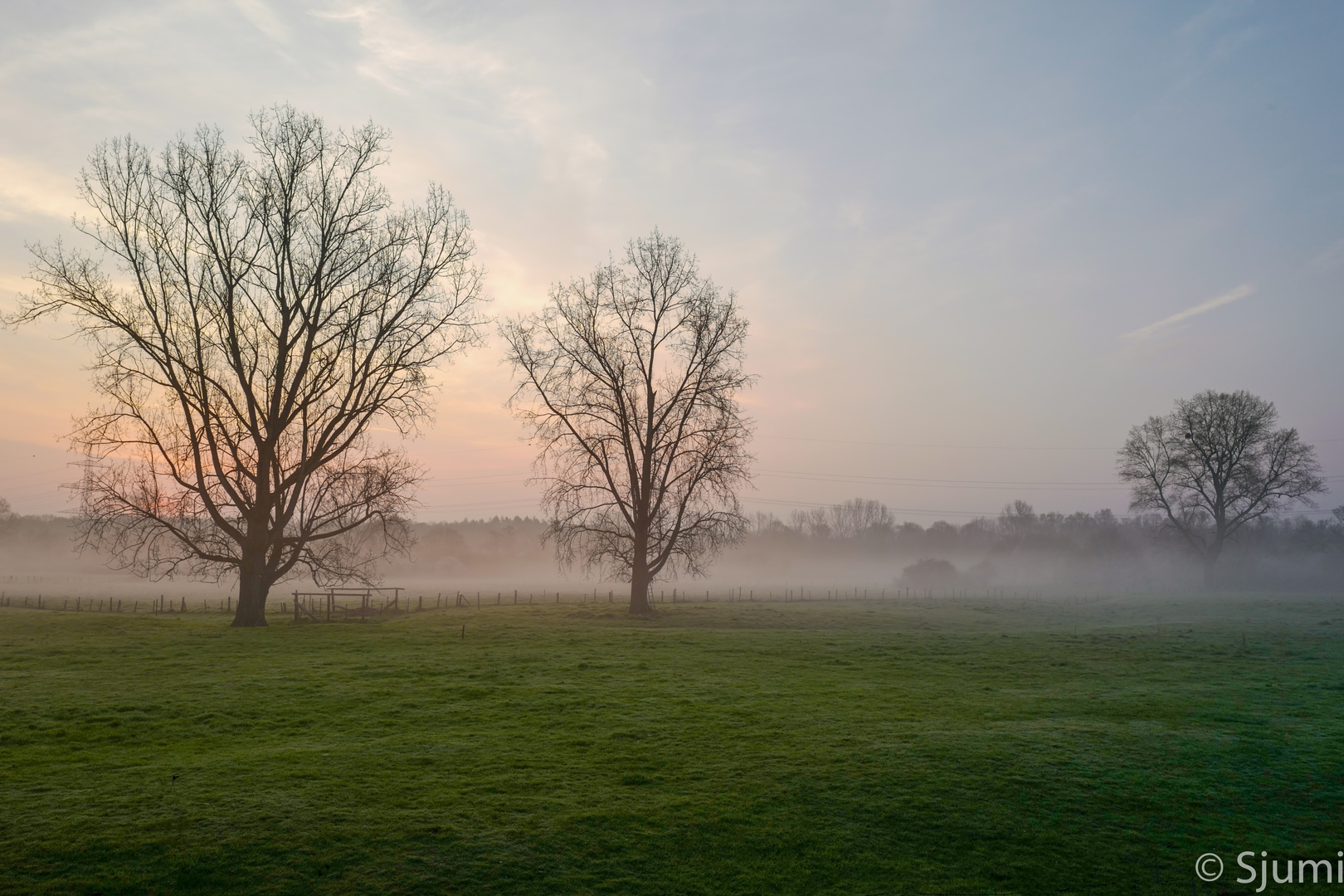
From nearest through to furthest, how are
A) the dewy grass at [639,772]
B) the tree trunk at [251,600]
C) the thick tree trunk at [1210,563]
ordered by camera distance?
the dewy grass at [639,772] → the tree trunk at [251,600] → the thick tree trunk at [1210,563]

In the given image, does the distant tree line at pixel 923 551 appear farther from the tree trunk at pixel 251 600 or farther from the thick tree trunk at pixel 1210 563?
the tree trunk at pixel 251 600

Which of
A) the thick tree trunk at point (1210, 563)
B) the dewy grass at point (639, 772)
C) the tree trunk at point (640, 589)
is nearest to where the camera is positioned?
the dewy grass at point (639, 772)

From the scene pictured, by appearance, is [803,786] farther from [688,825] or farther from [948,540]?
[948,540]

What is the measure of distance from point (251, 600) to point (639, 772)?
25.5m

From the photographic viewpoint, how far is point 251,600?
30.8 meters

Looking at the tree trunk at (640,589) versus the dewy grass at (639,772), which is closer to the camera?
the dewy grass at (639,772)

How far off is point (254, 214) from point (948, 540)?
153784 millimetres

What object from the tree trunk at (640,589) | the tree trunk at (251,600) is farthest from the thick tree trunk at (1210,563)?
the tree trunk at (251,600)

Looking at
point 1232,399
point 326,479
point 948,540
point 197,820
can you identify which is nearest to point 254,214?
point 326,479

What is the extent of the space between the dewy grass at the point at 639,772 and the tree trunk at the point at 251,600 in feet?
20.3

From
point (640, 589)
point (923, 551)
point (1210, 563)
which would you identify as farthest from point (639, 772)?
point (923, 551)

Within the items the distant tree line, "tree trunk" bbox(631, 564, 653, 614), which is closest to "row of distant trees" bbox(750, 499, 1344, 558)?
the distant tree line

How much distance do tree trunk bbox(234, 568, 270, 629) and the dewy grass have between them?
6.18 meters

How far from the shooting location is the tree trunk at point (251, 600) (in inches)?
1207
